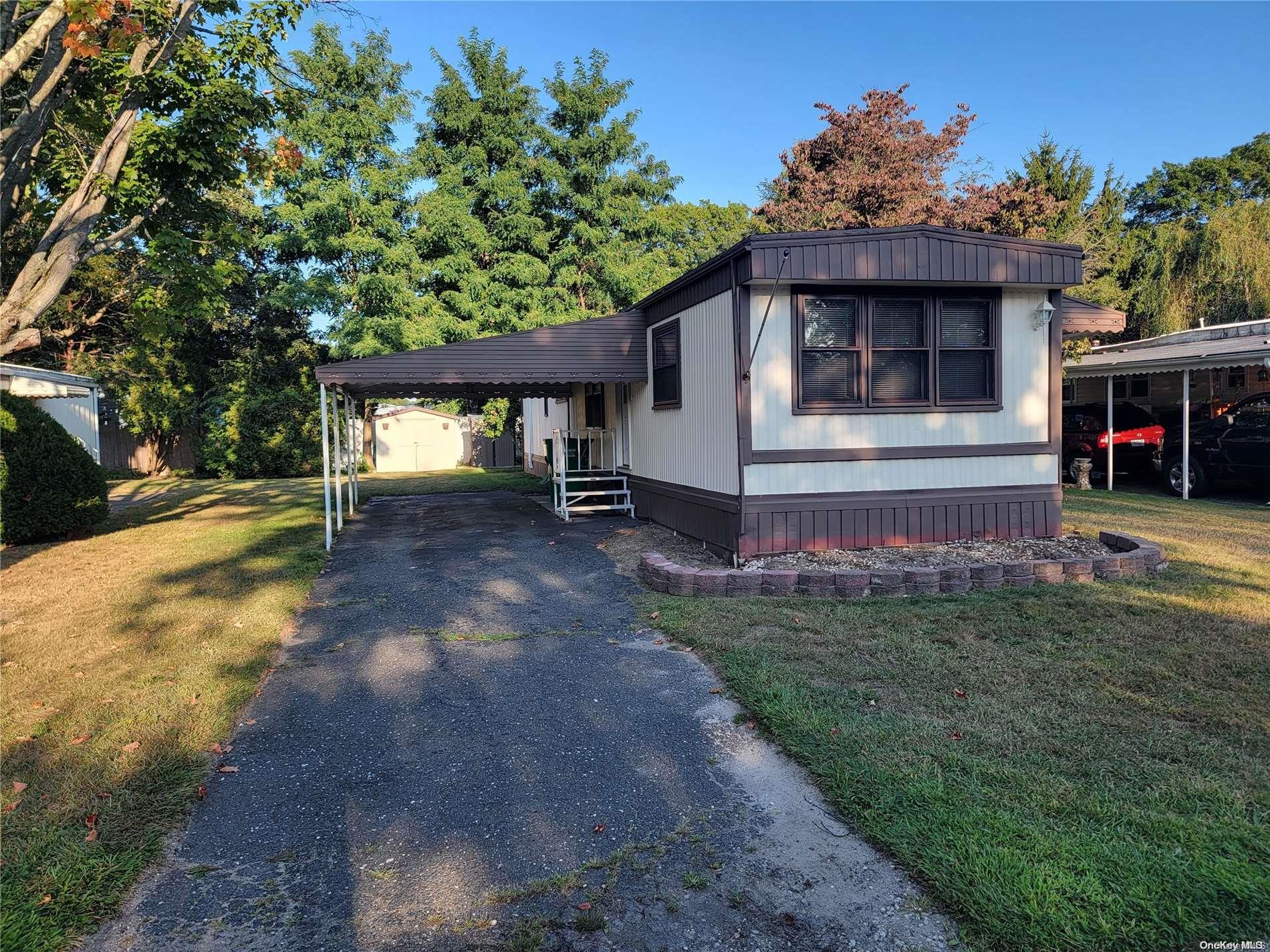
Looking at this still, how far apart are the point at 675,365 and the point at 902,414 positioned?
305 centimetres

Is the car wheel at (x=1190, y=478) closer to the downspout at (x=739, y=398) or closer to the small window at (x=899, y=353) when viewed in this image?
the small window at (x=899, y=353)

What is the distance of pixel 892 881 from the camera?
268cm

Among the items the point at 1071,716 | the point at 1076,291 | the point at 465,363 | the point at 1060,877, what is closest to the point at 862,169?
the point at 1076,291

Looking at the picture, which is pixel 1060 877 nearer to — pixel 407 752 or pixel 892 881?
pixel 892 881

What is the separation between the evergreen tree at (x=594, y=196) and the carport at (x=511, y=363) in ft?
41.2

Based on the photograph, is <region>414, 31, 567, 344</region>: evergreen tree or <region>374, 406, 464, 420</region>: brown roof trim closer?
<region>414, 31, 567, 344</region>: evergreen tree

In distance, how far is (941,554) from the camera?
25.4ft

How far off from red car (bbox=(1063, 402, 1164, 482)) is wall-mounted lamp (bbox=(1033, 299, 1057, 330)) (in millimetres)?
7671

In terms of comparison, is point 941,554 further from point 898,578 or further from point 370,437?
point 370,437

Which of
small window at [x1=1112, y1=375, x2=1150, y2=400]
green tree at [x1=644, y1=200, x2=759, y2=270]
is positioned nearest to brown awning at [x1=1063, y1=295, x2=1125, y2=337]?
small window at [x1=1112, y1=375, x2=1150, y2=400]

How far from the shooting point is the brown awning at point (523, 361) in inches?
405

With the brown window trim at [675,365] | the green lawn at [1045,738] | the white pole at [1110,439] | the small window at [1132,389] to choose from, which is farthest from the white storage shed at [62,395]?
the small window at [1132,389]

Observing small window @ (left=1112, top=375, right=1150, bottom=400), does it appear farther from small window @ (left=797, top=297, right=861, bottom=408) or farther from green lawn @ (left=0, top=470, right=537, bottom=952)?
green lawn @ (left=0, top=470, right=537, bottom=952)

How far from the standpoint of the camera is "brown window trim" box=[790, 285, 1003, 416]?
7828 millimetres
